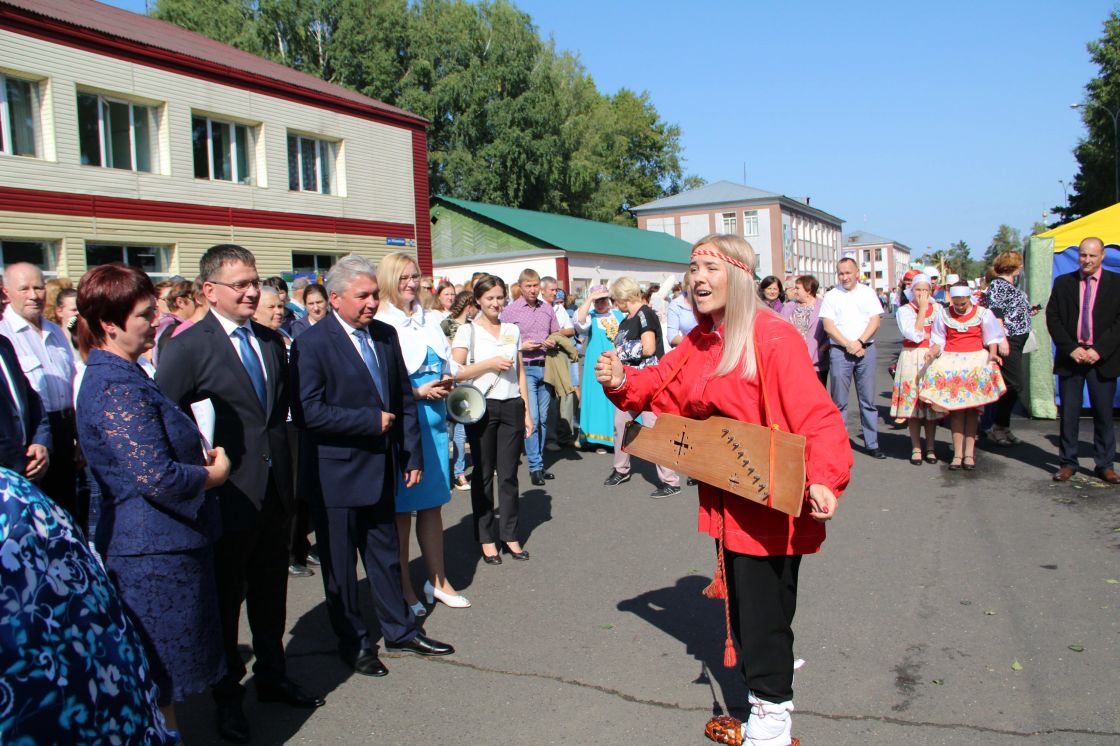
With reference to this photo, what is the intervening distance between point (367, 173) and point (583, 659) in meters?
24.0

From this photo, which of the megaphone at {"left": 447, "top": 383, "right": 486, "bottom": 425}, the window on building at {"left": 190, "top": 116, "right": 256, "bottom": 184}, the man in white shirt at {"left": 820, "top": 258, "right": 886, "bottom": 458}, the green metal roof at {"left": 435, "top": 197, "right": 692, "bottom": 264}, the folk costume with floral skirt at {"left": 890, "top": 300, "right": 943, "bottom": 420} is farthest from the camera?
the green metal roof at {"left": 435, "top": 197, "right": 692, "bottom": 264}

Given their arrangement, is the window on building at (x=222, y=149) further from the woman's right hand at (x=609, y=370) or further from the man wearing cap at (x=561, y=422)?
the woman's right hand at (x=609, y=370)

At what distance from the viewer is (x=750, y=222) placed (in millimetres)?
75750

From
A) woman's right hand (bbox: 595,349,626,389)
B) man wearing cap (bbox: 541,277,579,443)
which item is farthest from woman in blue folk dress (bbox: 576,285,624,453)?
woman's right hand (bbox: 595,349,626,389)

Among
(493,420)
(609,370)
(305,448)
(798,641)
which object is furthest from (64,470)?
(798,641)

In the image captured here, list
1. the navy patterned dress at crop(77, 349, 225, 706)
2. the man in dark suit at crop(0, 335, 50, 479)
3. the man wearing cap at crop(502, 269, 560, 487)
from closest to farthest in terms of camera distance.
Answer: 1. the navy patterned dress at crop(77, 349, 225, 706)
2. the man in dark suit at crop(0, 335, 50, 479)
3. the man wearing cap at crop(502, 269, 560, 487)

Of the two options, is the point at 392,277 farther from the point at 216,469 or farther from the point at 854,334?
the point at 854,334

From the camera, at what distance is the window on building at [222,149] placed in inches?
842

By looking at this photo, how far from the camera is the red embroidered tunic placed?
10.2 feet

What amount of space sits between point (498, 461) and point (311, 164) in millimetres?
20810

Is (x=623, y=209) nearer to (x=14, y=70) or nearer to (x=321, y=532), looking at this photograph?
A: (x=14, y=70)

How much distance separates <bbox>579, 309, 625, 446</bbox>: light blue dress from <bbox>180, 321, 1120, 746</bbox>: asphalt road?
2852 mm

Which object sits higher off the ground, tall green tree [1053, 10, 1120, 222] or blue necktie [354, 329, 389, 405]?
tall green tree [1053, 10, 1120, 222]

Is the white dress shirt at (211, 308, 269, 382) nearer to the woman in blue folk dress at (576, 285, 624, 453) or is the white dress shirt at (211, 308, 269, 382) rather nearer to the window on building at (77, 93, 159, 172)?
Result: the woman in blue folk dress at (576, 285, 624, 453)
